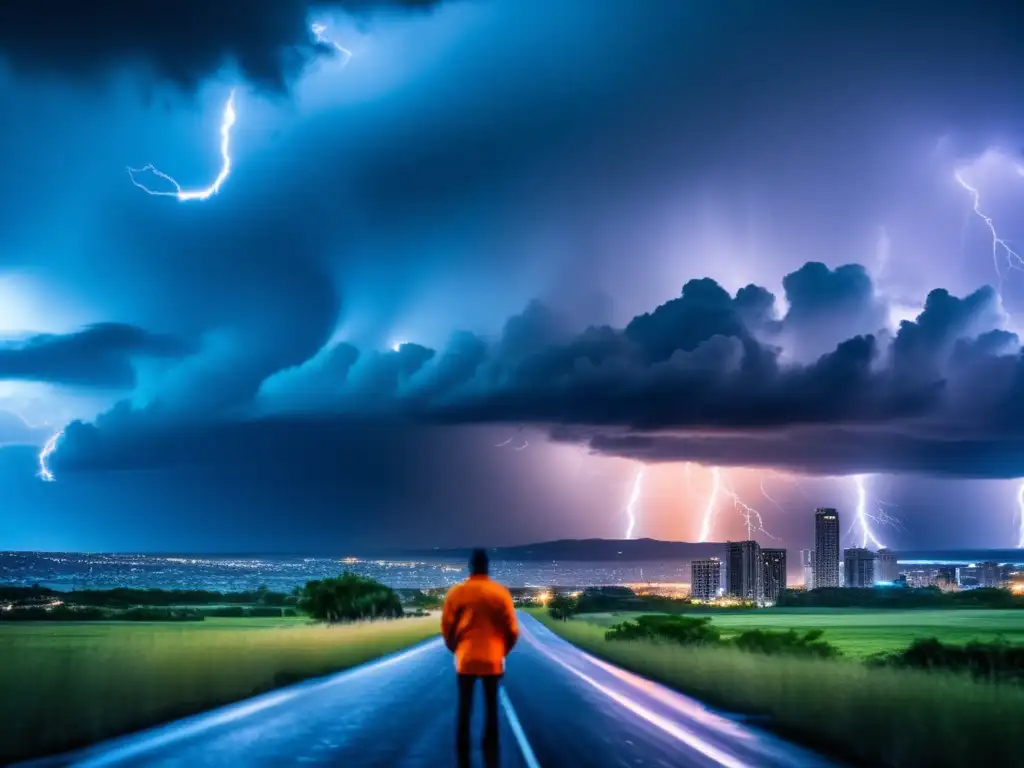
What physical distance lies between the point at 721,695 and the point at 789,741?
7098 mm

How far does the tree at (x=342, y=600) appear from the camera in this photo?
108 meters

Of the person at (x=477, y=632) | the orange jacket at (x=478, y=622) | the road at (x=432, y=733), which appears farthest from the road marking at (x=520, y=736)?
the orange jacket at (x=478, y=622)

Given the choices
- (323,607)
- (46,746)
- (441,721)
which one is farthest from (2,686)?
(323,607)

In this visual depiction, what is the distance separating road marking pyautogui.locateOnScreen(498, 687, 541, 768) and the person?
110cm

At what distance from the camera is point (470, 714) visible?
37.6 ft

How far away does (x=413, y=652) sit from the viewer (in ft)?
144

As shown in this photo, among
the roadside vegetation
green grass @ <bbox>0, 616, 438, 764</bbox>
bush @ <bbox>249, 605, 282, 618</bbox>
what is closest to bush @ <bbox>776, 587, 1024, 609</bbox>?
bush @ <bbox>249, 605, 282, 618</bbox>

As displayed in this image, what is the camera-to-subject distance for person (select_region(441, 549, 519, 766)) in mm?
11148

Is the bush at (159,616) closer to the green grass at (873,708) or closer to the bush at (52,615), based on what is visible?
the bush at (52,615)

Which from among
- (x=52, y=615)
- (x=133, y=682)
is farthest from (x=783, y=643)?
(x=52, y=615)

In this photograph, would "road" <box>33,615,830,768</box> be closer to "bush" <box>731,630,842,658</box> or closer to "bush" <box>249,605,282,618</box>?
"bush" <box>731,630,842,658</box>

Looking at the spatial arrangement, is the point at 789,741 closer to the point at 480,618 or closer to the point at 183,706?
the point at 480,618

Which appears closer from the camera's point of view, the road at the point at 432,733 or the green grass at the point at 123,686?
the road at the point at 432,733

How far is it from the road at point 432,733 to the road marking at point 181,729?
0.02m
